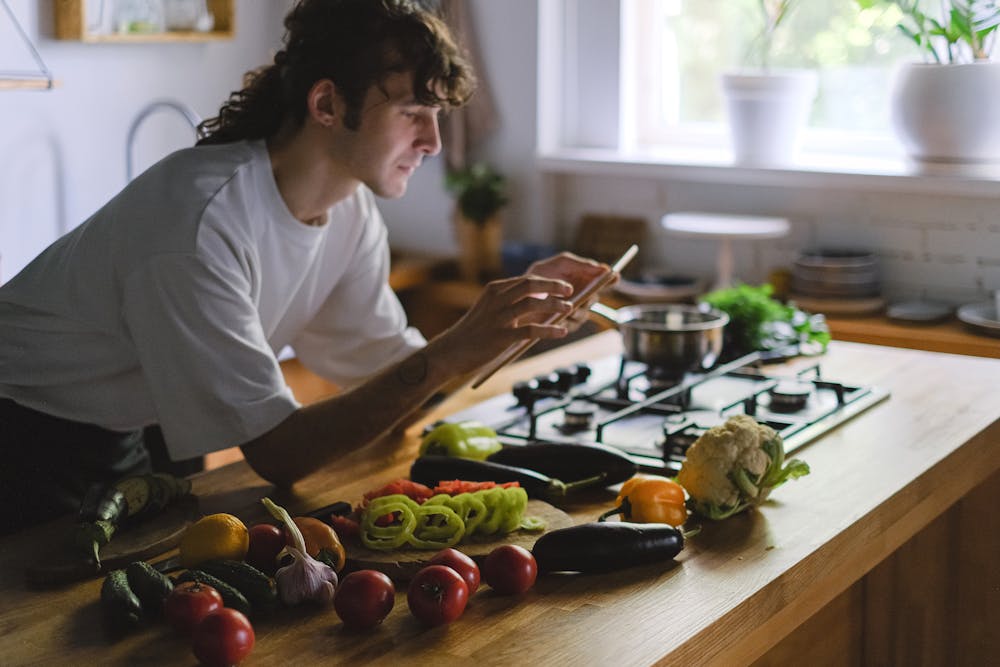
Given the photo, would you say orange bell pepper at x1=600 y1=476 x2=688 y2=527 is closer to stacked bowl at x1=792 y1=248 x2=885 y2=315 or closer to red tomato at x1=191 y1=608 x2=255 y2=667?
red tomato at x1=191 y1=608 x2=255 y2=667

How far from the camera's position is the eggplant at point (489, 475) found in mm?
1901

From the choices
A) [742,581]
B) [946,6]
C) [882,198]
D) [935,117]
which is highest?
[946,6]

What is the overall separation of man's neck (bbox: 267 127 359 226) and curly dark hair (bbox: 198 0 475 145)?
40 millimetres

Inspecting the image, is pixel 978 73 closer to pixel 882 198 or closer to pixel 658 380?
pixel 882 198

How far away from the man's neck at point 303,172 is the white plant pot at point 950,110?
1877mm

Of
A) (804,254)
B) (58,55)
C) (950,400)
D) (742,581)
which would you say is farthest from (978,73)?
(58,55)

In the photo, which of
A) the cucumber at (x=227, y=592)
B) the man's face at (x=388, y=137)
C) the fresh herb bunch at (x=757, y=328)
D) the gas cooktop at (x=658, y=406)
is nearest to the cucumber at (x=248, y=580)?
the cucumber at (x=227, y=592)

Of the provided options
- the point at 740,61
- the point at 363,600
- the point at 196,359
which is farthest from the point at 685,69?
the point at 363,600

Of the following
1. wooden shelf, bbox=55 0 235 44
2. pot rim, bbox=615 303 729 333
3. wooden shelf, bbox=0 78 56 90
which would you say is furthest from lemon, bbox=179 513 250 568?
wooden shelf, bbox=55 0 235 44

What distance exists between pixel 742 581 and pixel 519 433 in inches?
28.0

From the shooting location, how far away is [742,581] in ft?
5.34

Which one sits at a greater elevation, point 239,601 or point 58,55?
point 58,55

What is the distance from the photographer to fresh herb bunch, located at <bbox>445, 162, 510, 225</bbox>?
14.1 ft

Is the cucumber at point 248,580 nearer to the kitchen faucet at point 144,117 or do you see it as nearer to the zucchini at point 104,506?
the zucchini at point 104,506
